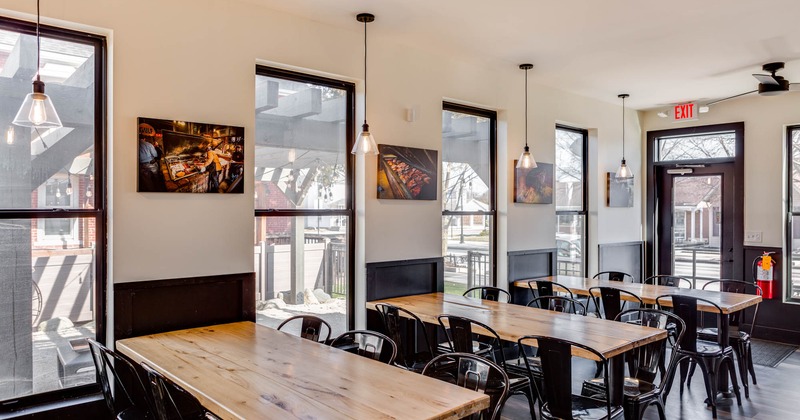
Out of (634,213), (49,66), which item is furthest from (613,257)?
(49,66)

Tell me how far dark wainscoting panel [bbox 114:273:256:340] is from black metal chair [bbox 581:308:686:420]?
86.6 inches

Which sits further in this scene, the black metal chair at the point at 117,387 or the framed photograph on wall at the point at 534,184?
the framed photograph on wall at the point at 534,184

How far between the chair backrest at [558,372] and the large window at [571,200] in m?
3.49

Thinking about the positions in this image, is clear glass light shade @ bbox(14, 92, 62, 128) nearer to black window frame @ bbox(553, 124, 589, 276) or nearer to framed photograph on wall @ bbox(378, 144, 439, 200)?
framed photograph on wall @ bbox(378, 144, 439, 200)

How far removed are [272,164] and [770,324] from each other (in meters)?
5.80

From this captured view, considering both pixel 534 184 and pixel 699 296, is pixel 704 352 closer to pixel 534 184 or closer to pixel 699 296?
pixel 699 296

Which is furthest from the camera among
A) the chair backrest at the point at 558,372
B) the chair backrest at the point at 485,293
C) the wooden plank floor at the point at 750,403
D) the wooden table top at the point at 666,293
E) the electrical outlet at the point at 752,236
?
the electrical outlet at the point at 752,236

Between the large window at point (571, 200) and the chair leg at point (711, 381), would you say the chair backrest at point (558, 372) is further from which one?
the large window at point (571, 200)

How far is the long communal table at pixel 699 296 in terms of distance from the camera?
406 cm

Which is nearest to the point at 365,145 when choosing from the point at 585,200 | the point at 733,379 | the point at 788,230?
the point at 733,379

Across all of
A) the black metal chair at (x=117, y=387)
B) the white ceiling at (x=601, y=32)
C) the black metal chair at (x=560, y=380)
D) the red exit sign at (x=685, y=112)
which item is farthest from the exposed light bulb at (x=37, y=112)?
the red exit sign at (x=685, y=112)

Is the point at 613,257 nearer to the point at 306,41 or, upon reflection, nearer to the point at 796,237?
the point at 796,237

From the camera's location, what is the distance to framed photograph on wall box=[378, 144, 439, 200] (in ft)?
14.1

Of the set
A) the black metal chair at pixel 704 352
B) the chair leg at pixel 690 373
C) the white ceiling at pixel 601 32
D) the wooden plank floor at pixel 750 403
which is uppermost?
the white ceiling at pixel 601 32
